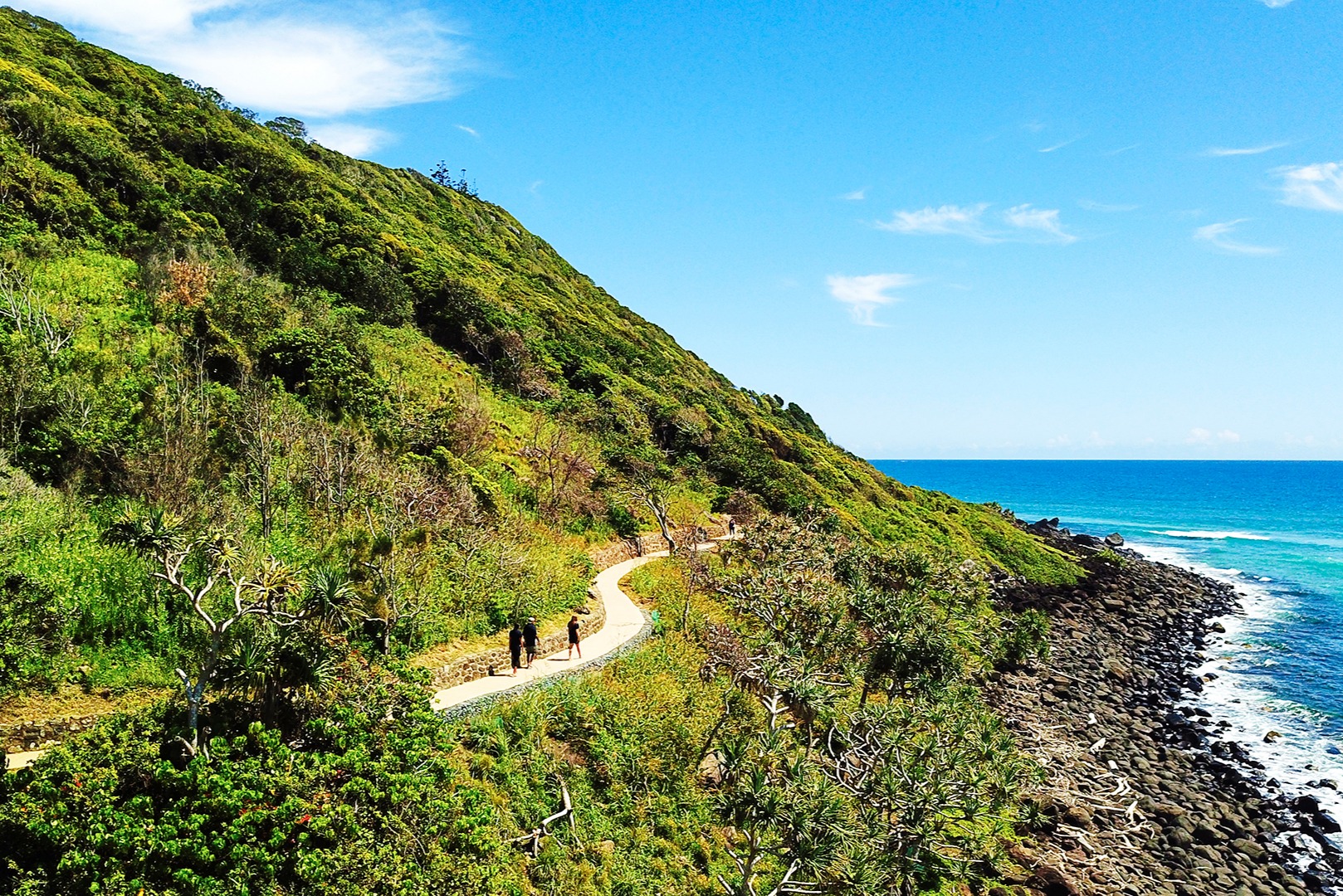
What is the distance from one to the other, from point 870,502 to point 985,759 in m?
35.9

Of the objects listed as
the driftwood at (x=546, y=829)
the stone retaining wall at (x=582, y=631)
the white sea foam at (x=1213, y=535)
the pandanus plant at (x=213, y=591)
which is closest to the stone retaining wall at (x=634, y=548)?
the stone retaining wall at (x=582, y=631)

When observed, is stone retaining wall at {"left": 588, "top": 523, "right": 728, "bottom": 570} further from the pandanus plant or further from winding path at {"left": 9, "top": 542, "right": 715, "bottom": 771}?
the pandanus plant

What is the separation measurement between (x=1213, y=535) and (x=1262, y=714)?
2893 inches

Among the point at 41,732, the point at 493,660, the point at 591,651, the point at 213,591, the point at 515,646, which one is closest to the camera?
the point at 41,732

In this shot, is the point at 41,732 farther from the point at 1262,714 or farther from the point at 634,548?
the point at 1262,714

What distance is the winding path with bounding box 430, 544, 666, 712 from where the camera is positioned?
18.0 meters

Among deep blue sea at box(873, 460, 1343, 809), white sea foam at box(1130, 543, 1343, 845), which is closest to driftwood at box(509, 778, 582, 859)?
white sea foam at box(1130, 543, 1343, 845)

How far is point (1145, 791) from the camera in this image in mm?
27188

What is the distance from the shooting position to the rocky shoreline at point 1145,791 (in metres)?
22.4

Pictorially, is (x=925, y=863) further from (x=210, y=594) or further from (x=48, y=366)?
(x=48, y=366)

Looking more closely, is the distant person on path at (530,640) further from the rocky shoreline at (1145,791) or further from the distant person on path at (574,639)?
the rocky shoreline at (1145,791)

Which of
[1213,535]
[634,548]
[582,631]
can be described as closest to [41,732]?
[582,631]

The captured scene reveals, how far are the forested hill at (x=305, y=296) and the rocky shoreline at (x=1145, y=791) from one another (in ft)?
46.3

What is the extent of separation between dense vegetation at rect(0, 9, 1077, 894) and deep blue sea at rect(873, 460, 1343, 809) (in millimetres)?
11337
